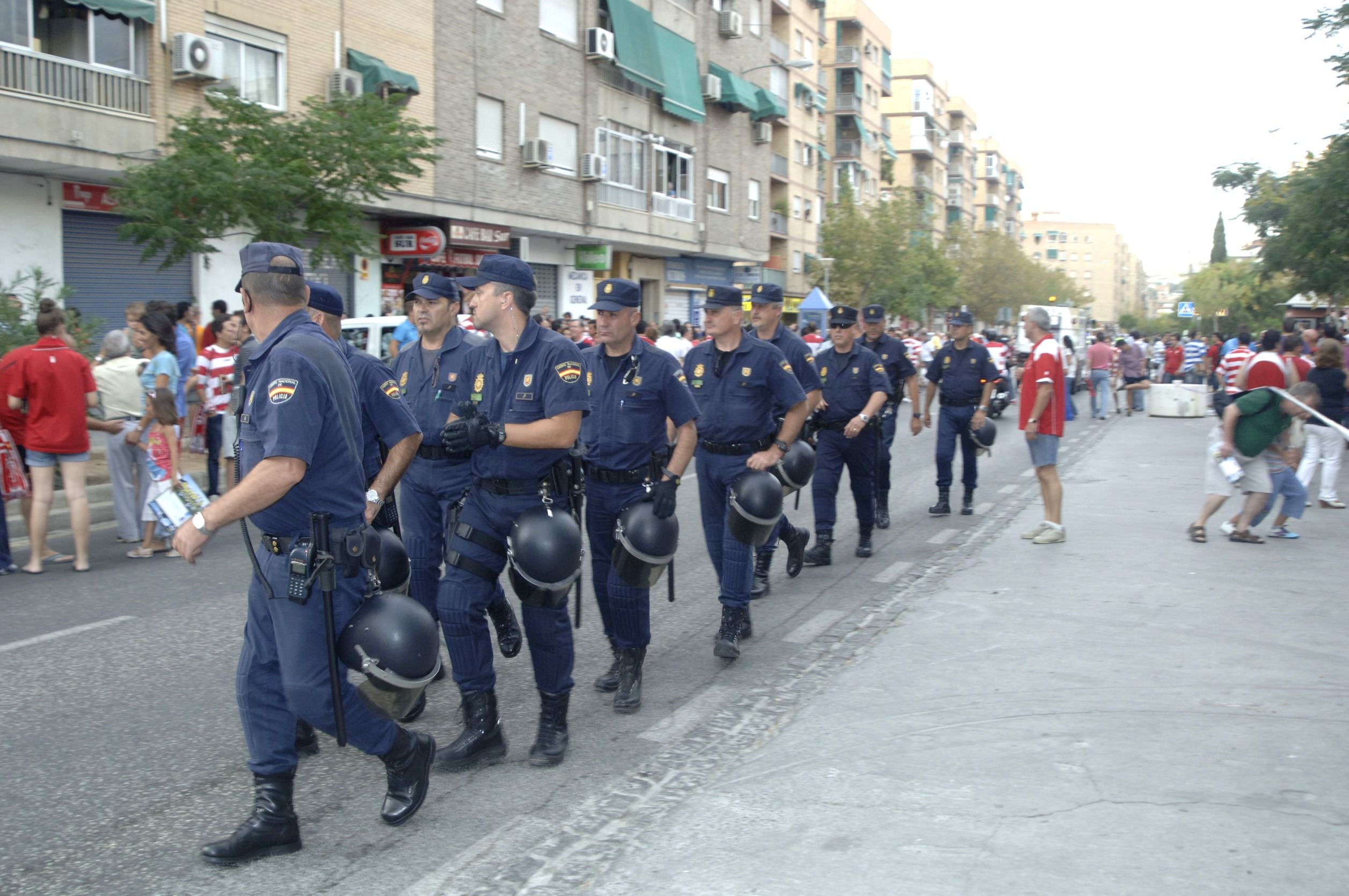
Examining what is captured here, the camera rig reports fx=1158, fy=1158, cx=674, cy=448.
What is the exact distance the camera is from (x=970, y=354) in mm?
11023

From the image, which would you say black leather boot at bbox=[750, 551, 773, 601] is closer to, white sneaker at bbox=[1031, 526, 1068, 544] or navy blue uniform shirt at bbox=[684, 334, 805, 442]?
navy blue uniform shirt at bbox=[684, 334, 805, 442]

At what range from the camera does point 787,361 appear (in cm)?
729

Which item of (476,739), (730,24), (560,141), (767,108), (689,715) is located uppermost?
(730,24)

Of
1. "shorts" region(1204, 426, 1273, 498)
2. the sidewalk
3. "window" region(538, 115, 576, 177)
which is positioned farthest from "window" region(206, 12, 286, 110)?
the sidewalk

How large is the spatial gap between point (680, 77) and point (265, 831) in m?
32.6

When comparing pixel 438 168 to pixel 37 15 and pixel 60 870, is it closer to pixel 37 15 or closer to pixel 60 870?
pixel 37 15

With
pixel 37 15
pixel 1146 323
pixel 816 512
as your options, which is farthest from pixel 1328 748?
pixel 1146 323

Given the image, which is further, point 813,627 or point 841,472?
point 841,472

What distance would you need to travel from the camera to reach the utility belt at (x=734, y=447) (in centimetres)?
643

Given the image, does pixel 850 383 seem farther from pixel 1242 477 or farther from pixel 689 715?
pixel 689 715

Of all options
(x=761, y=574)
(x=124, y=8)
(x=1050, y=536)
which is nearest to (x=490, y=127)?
(x=124, y=8)

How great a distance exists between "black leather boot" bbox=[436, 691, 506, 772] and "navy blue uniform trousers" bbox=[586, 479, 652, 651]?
2.94 ft

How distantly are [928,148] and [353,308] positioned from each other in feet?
217

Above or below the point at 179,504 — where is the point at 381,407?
above
